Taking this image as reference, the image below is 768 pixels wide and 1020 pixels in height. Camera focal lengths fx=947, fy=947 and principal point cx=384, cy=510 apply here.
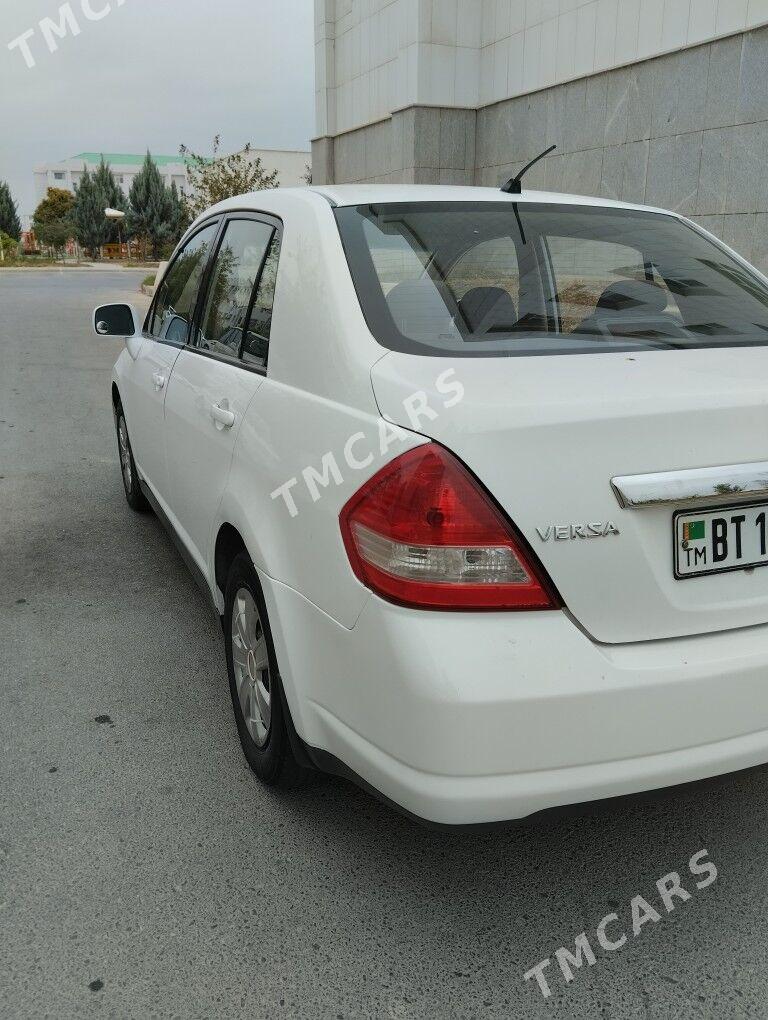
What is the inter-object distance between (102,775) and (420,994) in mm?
1257

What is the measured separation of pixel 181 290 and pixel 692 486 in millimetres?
2769

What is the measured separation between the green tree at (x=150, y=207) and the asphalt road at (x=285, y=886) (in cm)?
6922

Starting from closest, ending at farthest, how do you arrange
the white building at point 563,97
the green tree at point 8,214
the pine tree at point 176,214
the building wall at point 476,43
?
1. the white building at point 563,97
2. the building wall at point 476,43
3. the pine tree at point 176,214
4. the green tree at point 8,214

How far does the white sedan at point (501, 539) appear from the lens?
6.07 ft

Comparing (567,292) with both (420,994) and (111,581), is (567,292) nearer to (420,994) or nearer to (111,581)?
(420,994)

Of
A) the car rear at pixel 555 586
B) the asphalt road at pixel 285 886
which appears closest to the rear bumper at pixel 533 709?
the car rear at pixel 555 586

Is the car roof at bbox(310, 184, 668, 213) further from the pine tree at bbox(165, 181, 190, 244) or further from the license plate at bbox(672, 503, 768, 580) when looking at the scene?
the pine tree at bbox(165, 181, 190, 244)

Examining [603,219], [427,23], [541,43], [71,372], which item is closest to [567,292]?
[603,219]

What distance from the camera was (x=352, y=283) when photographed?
2393 millimetres

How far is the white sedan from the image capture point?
185 cm

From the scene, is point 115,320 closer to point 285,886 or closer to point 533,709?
point 285,886

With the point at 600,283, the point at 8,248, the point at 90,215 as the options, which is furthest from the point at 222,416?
the point at 90,215

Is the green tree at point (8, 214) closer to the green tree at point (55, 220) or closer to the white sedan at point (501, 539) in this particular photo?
the green tree at point (55, 220)

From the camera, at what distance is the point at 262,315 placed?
2.81 m
